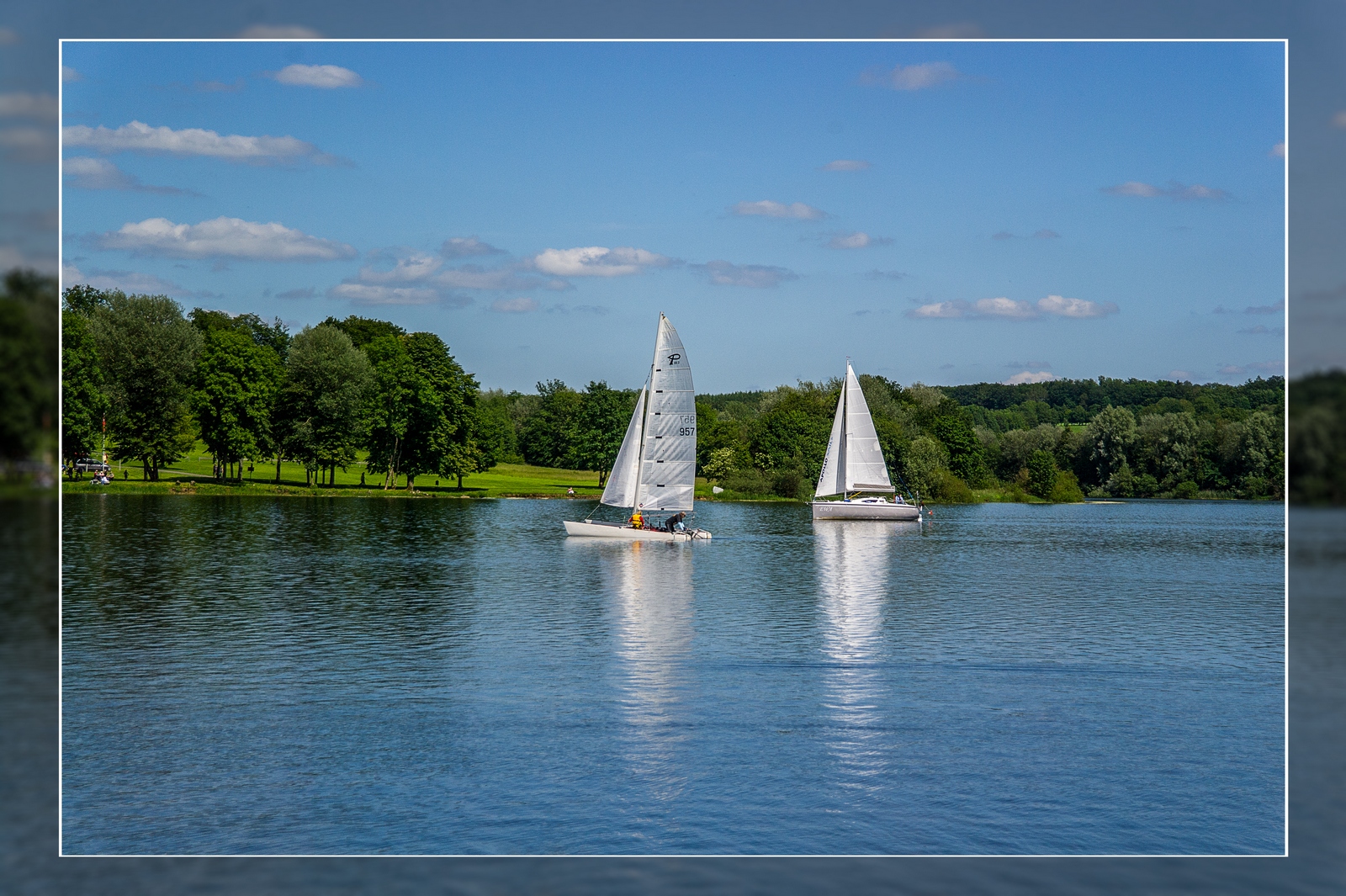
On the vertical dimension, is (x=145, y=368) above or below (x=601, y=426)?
above

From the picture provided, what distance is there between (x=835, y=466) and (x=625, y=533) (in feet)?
92.2

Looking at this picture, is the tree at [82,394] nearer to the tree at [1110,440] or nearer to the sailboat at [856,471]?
the sailboat at [856,471]

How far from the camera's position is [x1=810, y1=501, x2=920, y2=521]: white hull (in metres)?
68.6

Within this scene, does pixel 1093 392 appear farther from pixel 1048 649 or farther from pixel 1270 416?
pixel 1048 649

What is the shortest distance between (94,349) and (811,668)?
49.5 metres

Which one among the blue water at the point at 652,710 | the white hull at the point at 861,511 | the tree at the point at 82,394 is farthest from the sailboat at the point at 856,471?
the tree at the point at 82,394

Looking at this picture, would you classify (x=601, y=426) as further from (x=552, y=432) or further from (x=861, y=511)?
(x=861, y=511)

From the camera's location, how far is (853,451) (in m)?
70.1

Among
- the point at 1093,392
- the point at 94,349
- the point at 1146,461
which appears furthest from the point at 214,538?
the point at 1093,392
